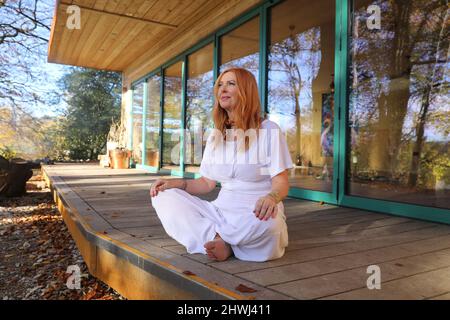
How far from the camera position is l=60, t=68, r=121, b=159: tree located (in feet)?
42.3

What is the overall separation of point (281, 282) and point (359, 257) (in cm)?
54

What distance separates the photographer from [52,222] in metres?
3.74

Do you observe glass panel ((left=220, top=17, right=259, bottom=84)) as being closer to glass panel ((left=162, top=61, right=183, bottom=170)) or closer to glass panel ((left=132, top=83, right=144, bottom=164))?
glass panel ((left=162, top=61, right=183, bottom=170))

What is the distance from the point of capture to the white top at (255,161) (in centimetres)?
149

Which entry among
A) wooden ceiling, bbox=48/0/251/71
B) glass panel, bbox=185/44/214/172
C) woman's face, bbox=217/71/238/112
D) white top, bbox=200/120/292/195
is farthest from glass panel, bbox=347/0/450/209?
glass panel, bbox=185/44/214/172

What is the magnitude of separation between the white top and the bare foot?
0.87ft

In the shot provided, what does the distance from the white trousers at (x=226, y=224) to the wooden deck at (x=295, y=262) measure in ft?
0.18

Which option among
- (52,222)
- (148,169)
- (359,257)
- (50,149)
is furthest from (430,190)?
(50,149)

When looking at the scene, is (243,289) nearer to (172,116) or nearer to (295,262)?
(295,262)

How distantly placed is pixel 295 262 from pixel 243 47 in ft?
11.4

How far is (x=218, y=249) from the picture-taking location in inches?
55.9

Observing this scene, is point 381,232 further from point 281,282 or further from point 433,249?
point 281,282
